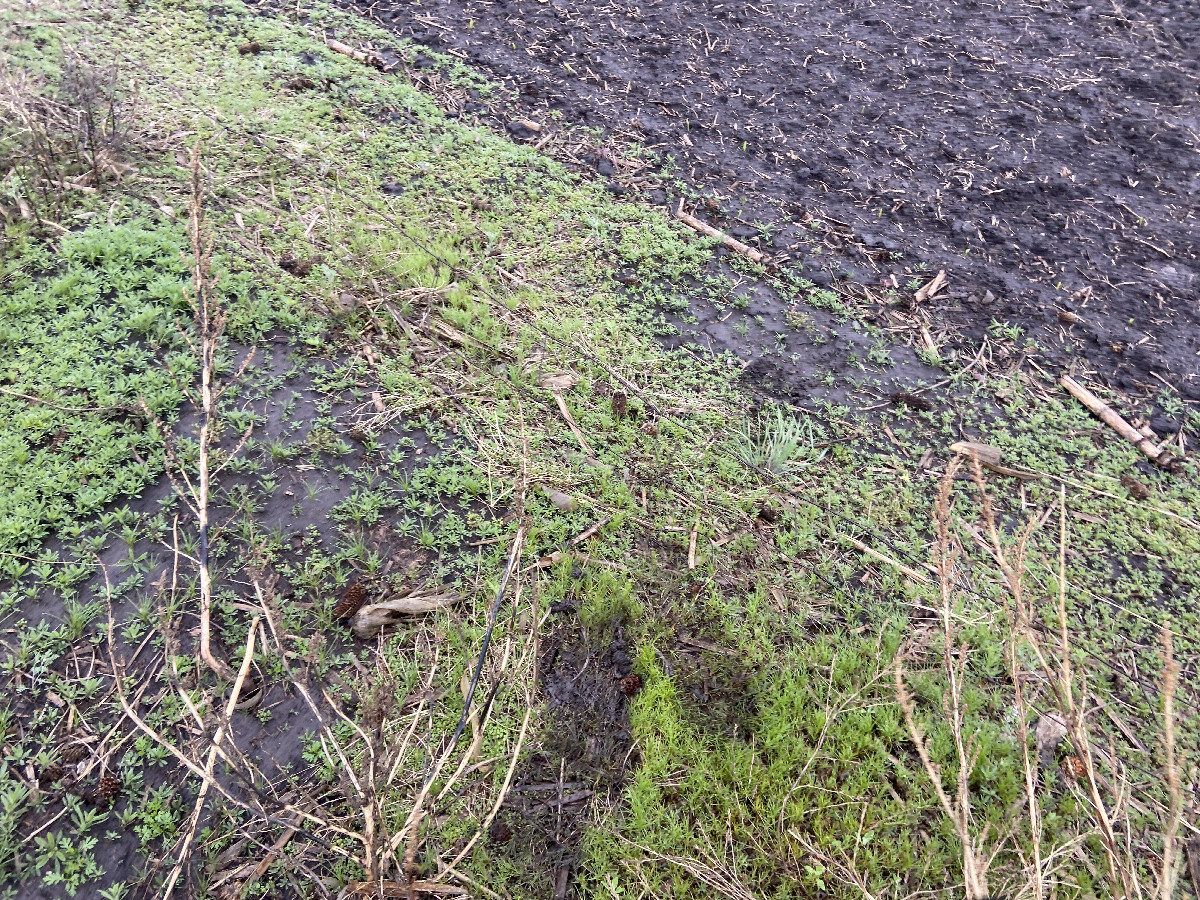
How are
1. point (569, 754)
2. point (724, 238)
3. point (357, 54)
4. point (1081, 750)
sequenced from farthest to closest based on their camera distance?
point (357, 54)
point (724, 238)
point (569, 754)
point (1081, 750)

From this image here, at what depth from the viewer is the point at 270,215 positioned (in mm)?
4035

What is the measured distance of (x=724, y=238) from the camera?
15.0 feet

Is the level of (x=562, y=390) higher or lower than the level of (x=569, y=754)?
higher

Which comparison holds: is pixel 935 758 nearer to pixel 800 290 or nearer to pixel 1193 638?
pixel 1193 638

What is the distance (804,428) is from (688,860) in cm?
206

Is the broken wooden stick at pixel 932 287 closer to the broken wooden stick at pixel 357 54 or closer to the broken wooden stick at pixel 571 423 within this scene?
the broken wooden stick at pixel 571 423

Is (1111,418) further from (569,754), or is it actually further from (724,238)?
(569,754)

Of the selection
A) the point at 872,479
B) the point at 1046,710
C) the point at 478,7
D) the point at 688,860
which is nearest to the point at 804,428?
the point at 872,479

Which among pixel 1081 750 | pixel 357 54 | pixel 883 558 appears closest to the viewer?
pixel 1081 750

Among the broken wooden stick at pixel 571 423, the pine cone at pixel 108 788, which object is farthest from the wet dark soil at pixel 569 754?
the pine cone at pixel 108 788

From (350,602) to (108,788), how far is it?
0.85 metres

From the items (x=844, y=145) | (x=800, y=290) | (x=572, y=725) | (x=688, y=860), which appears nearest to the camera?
(x=688, y=860)

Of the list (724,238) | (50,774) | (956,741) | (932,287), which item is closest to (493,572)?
(50,774)

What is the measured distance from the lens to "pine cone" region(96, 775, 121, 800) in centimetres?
204
